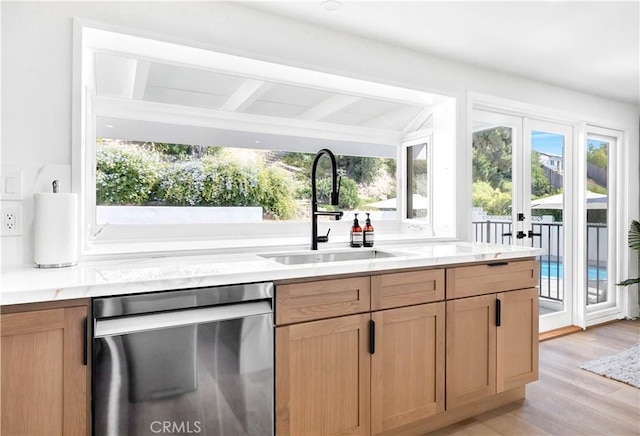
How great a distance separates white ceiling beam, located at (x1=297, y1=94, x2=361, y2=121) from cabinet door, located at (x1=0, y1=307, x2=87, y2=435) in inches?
74.3

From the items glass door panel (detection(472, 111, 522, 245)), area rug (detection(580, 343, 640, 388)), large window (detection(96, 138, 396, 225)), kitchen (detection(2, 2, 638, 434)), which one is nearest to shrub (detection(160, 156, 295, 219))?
large window (detection(96, 138, 396, 225))

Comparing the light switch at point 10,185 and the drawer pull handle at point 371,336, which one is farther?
the drawer pull handle at point 371,336

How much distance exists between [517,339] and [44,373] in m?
2.31

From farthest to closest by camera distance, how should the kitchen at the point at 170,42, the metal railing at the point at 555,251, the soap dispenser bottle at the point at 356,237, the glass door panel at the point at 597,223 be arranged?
the glass door panel at the point at 597,223
the metal railing at the point at 555,251
the soap dispenser bottle at the point at 356,237
the kitchen at the point at 170,42

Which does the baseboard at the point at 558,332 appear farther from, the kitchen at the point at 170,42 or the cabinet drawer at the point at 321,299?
the cabinet drawer at the point at 321,299

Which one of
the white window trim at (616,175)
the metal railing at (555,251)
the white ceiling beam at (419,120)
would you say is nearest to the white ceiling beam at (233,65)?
the white ceiling beam at (419,120)

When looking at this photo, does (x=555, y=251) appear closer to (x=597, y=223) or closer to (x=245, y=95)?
(x=597, y=223)

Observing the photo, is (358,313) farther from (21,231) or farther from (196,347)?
(21,231)

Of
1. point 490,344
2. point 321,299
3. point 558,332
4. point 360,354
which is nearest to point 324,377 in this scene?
point 360,354

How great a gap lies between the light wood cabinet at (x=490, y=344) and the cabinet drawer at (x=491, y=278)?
4 centimetres

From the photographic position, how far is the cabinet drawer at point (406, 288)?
1.85m

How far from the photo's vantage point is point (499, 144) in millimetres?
3377

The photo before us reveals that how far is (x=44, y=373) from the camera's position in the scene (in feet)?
4.13

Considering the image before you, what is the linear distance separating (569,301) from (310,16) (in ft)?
11.6
